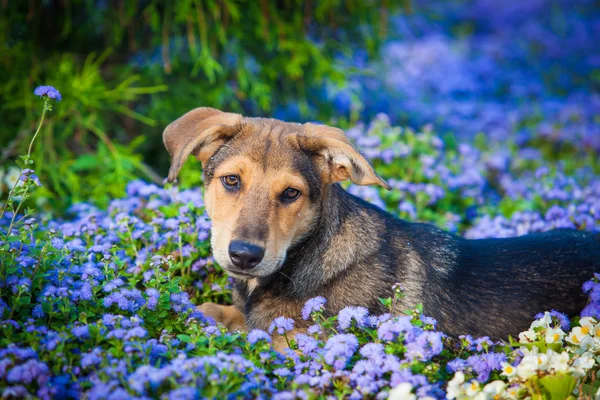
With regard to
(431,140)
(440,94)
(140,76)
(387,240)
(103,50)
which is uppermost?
(440,94)

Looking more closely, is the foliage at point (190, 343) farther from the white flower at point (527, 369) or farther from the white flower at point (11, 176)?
the white flower at point (11, 176)

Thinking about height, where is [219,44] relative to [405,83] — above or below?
below

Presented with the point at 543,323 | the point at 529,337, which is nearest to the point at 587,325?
the point at 543,323

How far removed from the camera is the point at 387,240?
4.20m

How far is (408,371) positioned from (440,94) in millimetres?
9668

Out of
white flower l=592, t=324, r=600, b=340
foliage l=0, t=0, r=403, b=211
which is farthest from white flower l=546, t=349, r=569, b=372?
foliage l=0, t=0, r=403, b=211

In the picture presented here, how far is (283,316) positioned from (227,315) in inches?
30.5

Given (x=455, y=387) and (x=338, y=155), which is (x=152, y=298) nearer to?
(x=338, y=155)

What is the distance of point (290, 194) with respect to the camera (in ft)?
12.9

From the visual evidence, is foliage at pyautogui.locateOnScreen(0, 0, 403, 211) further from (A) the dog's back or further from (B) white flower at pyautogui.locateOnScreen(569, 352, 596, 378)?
(B) white flower at pyautogui.locateOnScreen(569, 352, 596, 378)

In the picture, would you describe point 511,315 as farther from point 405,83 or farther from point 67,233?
point 405,83

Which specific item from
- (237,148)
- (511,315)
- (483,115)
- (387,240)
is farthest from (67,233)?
(483,115)

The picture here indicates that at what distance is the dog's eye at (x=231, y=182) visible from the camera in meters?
3.95

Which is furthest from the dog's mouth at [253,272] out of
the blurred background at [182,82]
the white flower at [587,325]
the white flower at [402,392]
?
the blurred background at [182,82]
